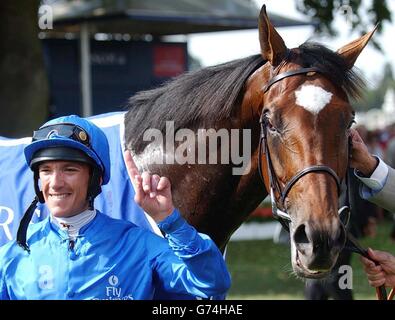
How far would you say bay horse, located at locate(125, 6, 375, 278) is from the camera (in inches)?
119

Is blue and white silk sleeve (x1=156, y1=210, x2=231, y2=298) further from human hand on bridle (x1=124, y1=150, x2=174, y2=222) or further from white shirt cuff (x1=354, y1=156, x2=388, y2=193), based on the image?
white shirt cuff (x1=354, y1=156, x2=388, y2=193)

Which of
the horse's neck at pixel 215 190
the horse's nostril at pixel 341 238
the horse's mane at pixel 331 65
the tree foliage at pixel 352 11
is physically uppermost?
the tree foliage at pixel 352 11

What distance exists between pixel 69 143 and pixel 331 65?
1.31 metres

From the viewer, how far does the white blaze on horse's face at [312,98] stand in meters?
3.14

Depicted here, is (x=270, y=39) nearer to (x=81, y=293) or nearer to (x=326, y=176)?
(x=326, y=176)

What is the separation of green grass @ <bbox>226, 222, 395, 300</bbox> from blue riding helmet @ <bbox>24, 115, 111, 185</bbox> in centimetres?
450

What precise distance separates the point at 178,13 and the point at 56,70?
205 centimetres

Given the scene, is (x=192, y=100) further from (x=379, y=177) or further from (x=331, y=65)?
(x=379, y=177)

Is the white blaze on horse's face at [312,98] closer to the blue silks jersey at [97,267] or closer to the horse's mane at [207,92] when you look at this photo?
the horse's mane at [207,92]

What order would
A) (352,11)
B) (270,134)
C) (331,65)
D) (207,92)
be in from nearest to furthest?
(270,134) < (331,65) < (207,92) < (352,11)

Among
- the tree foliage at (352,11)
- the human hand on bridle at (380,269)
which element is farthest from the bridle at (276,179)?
the tree foliage at (352,11)

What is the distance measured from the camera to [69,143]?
2.57 meters

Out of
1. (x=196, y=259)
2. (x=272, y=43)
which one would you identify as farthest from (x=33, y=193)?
(x=196, y=259)
